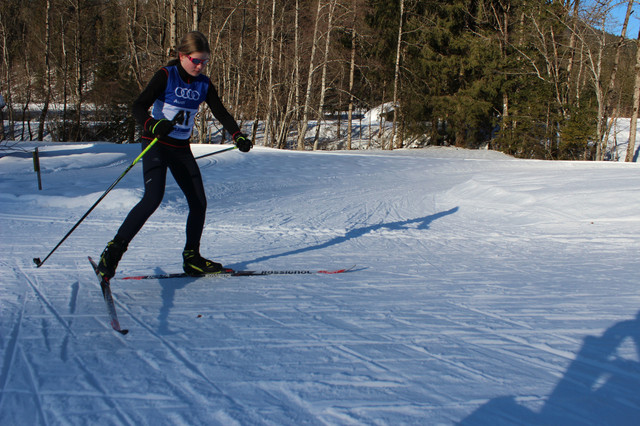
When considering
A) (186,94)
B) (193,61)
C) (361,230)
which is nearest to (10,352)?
(186,94)

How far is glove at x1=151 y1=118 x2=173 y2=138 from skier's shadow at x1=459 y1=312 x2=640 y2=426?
2.47 meters

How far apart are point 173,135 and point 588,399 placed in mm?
2887

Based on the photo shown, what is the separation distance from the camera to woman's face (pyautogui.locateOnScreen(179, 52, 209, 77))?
322 cm

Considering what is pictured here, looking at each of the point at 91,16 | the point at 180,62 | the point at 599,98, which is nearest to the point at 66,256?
the point at 180,62

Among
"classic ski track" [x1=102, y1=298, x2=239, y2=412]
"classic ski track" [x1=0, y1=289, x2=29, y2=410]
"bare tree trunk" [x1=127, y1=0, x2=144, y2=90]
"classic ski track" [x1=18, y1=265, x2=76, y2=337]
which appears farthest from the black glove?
"bare tree trunk" [x1=127, y1=0, x2=144, y2=90]

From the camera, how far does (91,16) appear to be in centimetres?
2706

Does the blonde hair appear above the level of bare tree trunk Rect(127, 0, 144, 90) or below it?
below

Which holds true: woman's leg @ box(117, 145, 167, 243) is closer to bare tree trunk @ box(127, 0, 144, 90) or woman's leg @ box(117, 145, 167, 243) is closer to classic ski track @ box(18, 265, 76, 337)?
classic ski track @ box(18, 265, 76, 337)

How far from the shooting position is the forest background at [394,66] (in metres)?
21.2

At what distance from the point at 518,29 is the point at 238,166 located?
1882 cm

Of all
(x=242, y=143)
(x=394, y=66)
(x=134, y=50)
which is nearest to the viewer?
(x=242, y=143)

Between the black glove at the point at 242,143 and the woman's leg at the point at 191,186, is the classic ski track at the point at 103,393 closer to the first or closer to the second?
the woman's leg at the point at 191,186

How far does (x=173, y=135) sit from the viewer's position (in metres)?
3.33

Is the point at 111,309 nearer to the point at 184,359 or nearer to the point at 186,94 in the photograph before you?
the point at 184,359
